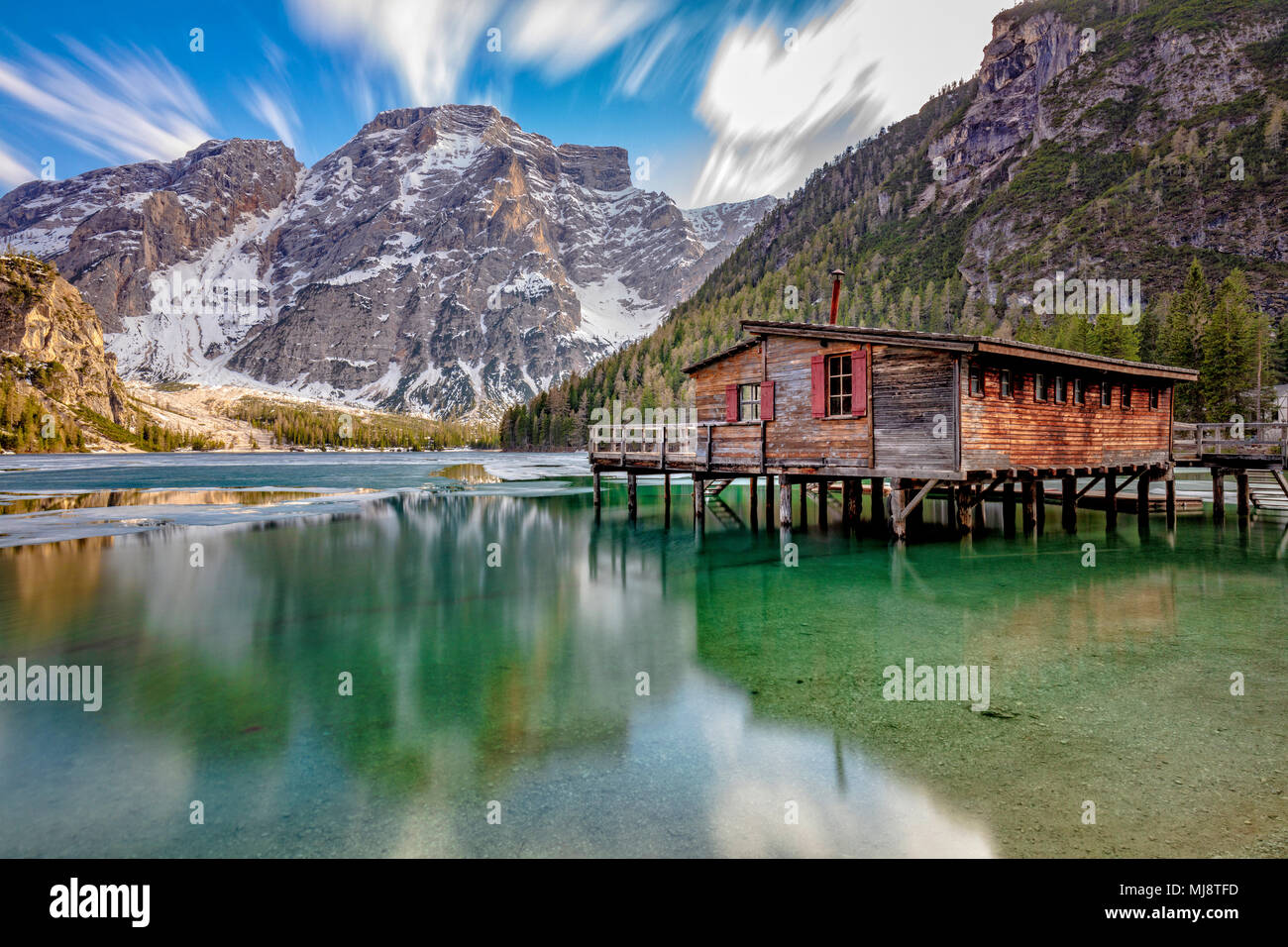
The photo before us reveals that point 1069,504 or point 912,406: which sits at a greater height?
point 912,406

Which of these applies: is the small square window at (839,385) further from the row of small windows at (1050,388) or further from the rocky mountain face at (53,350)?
the rocky mountain face at (53,350)

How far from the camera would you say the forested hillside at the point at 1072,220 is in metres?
74.1

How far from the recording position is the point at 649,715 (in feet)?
25.9

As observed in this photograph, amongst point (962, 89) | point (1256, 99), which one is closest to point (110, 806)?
point (1256, 99)

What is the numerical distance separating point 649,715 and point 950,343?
49.0 feet

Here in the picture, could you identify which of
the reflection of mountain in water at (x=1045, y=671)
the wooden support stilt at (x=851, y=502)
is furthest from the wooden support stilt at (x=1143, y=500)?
the wooden support stilt at (x=851, y=502)

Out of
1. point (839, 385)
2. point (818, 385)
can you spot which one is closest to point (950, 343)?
point (839, 385)

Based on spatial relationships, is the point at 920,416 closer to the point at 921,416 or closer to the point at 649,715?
the point at 921,416

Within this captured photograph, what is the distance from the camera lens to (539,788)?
5.97m

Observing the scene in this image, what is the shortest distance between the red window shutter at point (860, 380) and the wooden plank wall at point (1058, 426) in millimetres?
2936

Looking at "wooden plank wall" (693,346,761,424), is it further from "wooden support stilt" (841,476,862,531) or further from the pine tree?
the pine tree

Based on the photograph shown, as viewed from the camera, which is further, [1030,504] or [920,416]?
[1030,504]
